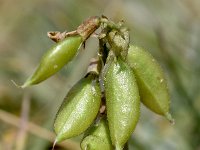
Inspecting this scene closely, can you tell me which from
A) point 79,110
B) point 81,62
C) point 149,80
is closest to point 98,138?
point 79,110

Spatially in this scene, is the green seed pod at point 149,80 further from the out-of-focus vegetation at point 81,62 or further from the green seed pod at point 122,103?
the out-of-focus vegetation at point 81,62

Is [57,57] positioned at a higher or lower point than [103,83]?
higher

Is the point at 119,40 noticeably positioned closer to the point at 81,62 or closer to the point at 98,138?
the point at 98,138

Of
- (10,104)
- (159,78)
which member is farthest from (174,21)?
(159,78)

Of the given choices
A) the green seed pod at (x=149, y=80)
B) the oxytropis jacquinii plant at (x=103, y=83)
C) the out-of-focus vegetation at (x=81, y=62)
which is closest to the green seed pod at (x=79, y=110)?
the oxytropis jacquinii plant at (x=103, y=83)

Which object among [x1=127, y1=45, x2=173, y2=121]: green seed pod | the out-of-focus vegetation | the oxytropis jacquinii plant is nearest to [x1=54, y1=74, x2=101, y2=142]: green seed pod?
the oxytropis jacquinii plant
